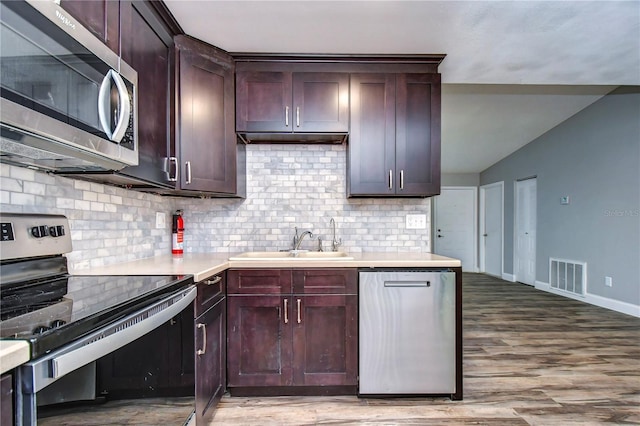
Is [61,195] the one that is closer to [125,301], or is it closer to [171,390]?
[125,301]

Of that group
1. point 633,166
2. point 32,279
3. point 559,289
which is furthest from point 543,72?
point 559,289

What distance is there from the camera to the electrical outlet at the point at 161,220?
243 centimetres

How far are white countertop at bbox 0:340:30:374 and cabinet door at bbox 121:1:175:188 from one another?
0.99 meters

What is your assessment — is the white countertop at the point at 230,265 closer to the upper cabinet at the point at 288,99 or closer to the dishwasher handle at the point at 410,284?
the dishwasher handle at the point at 410,284

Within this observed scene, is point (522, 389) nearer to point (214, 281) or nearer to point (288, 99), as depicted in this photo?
point (214, 281)

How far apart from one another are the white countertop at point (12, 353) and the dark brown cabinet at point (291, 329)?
1.41m

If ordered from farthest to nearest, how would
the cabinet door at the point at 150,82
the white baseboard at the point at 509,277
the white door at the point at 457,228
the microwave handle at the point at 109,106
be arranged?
the white door at the point at 457,228 → the white baseboard at the point at 509,277 → the cabinet door at the point at 150,82 → the microwave handle at the point at 109,106

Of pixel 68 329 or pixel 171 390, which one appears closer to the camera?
pixel 68 329

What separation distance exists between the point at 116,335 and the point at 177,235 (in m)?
1.67

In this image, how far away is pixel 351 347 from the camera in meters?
2.11

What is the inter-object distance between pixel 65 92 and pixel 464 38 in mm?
2217

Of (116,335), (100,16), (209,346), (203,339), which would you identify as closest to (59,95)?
(100,16)

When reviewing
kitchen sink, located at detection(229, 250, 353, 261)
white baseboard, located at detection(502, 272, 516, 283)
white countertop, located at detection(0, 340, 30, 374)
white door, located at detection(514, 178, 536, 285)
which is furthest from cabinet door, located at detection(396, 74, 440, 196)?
white baseboard, located at detection(502, 272, 516, 283)

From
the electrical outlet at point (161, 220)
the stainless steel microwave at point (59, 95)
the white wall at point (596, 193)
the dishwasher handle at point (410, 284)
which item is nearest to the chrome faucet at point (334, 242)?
the dishwasher handle at point (410, 284)
